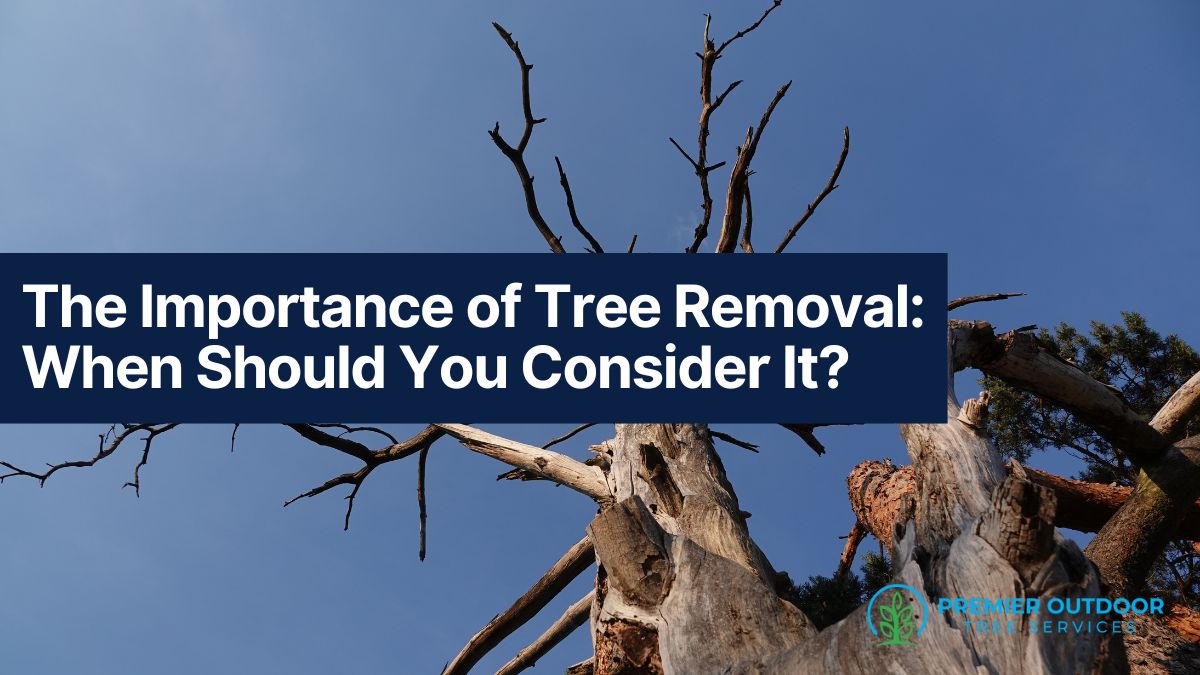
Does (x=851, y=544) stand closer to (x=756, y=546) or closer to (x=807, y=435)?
(x=807, y=435)

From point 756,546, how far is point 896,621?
1.25 metres

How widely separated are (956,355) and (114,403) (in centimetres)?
489

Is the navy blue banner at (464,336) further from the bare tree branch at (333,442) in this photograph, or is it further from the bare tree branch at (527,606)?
the bare tree branch at (527,606)

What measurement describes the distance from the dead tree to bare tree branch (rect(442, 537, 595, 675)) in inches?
0.5

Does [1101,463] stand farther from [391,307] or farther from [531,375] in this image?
[391,307]

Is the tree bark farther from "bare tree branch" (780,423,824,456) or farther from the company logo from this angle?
"bare tree branch" (780,423,824,456)

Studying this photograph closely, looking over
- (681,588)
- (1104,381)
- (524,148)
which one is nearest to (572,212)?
(524,148)

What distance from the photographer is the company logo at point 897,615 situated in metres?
1.90

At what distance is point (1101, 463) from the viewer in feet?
22.5

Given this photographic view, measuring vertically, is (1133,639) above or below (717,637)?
below

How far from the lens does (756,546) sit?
3166 millimetres

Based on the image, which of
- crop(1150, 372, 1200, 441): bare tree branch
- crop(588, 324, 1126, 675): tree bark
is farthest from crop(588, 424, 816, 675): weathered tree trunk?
crop(1150, 372, 1200, 441): bare tree branch

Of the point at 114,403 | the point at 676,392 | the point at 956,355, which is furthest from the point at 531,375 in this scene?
the point at 114,403

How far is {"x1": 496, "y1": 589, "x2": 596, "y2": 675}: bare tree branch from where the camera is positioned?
4.73 m
